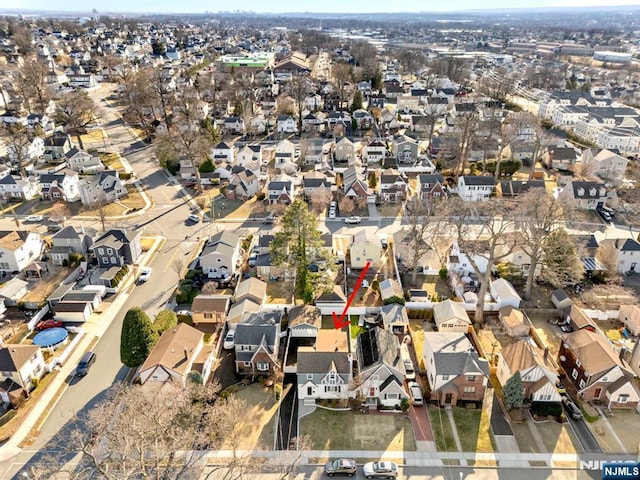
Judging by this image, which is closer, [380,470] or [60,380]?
[380,470]

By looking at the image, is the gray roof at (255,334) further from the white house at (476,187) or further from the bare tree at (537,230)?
the white house at (476,187)

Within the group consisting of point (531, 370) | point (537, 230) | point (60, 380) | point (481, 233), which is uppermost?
point (537, 230)

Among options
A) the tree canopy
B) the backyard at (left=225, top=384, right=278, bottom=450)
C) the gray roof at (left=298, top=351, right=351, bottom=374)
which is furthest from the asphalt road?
the tree canopy

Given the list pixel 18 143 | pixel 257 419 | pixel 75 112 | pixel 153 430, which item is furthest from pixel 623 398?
pixel 75 112

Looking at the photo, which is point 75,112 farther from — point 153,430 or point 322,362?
point 153,430

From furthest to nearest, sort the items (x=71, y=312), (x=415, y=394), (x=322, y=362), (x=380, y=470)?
(x=71, y=312)
(x=415, y=394)
(x=322, y=362)
(x=380, y=470)

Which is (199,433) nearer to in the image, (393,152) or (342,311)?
(342,311)

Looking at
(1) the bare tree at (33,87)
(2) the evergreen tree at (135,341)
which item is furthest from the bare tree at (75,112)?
(2) the evergreen tree at (135,341)
